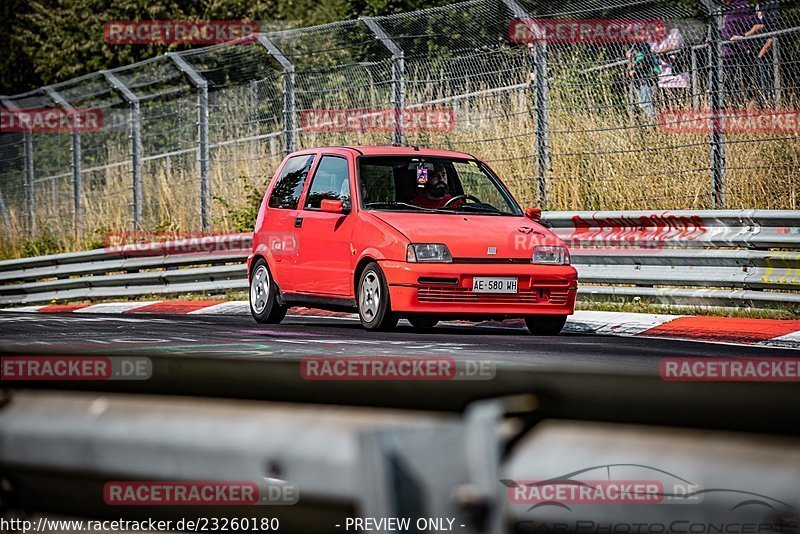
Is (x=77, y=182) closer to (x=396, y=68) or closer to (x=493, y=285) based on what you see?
(x=396, y=68)

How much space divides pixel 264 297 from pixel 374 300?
2279mm

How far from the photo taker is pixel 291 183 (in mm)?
13438

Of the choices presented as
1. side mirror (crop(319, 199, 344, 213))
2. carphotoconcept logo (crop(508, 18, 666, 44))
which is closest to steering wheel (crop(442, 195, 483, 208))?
side mirror (crop(319, 199, 344, 213))

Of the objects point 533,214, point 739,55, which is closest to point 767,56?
point 739,55

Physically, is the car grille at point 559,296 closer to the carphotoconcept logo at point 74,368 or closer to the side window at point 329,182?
the side window at point 329,182

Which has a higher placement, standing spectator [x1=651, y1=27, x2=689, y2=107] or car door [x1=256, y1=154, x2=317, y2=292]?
standing spectator [x1=651, y1=27, x2=689, y2=107]

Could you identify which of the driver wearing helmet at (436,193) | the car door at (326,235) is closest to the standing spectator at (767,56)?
the driver wearing helmet at (436,193)

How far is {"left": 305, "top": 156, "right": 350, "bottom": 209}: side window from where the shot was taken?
12.6 m

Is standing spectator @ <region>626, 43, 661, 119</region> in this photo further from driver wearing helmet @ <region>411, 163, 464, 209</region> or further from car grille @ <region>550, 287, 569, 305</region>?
car grille @ <region>550, 287, 569, 305</region>

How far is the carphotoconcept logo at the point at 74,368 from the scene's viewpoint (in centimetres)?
299

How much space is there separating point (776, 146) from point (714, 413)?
1214 cm

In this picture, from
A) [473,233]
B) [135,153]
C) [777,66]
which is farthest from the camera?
[135,153]

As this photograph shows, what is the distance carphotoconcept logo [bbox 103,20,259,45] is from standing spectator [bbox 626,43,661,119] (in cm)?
2355

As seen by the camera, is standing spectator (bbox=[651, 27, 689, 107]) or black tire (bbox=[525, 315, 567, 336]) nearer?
black tire (bbox=[525, 315, 567, 336])
